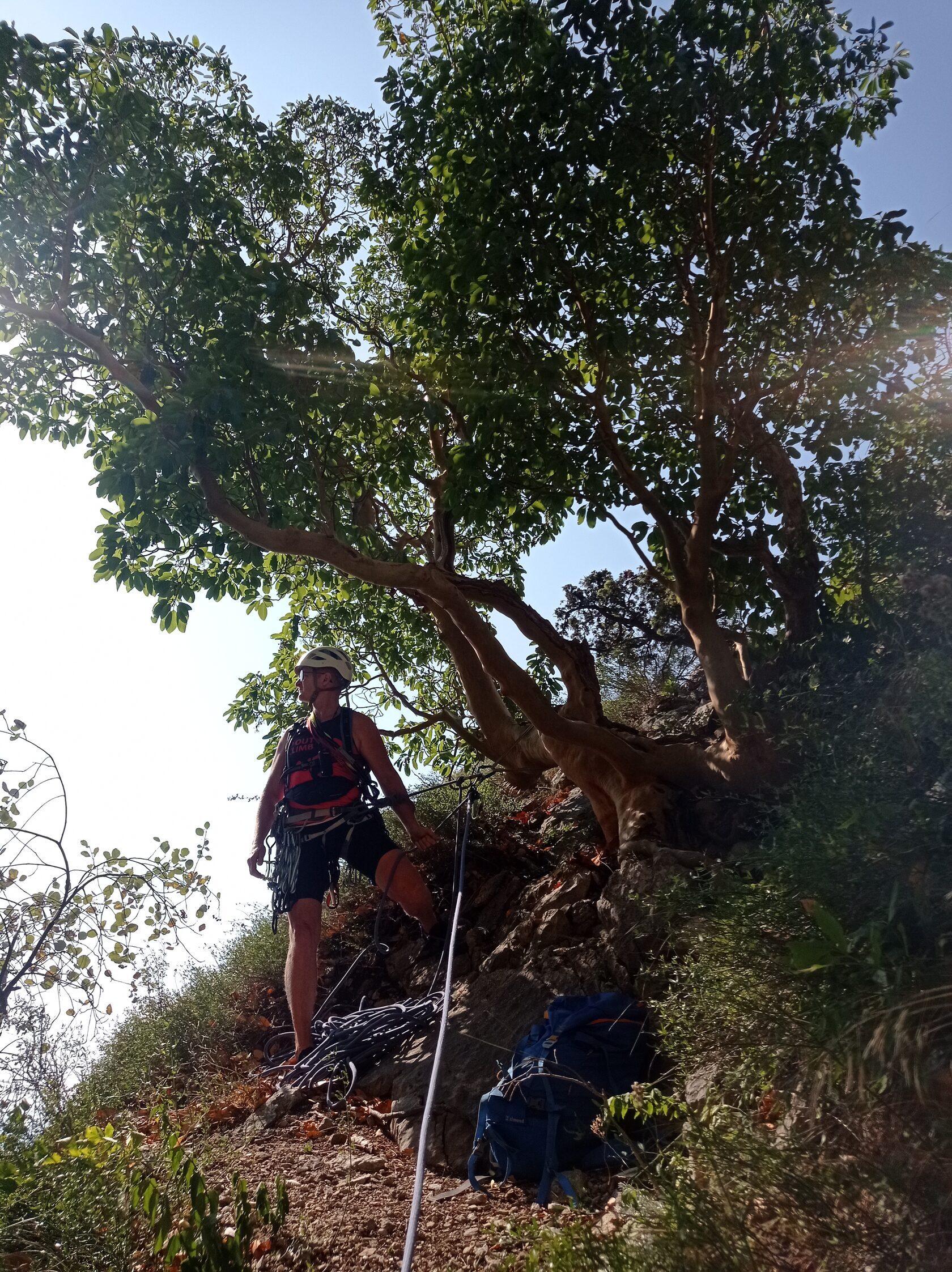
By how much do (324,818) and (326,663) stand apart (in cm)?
100

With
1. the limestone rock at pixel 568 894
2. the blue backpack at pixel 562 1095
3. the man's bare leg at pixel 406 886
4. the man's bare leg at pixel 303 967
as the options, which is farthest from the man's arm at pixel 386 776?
the blue backpack at pixel 562 1095

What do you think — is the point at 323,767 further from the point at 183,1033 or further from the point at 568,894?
the point at 183,1033

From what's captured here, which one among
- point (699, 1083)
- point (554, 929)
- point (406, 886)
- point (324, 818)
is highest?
point (324, 818)

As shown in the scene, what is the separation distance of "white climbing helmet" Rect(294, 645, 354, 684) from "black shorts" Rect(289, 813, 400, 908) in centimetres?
93

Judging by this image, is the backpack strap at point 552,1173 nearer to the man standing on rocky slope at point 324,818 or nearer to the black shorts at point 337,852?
the man standing on rocky slope at point 324,818

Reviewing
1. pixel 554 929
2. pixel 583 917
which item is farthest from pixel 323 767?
pixel 583 917

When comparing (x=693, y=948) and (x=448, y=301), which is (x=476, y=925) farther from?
(x=448, y=301)

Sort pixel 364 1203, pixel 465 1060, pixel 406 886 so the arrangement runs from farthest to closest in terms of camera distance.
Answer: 1. pixel 406 886
2. pixel 465 1060
3. pixel 364 1203

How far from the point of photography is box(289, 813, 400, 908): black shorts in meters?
5.30

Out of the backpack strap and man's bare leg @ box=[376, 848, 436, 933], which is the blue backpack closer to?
the backpack strap

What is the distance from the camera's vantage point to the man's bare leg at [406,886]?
219 inches

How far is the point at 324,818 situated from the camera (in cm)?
543

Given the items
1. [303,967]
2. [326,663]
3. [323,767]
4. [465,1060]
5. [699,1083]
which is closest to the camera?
[699,1083]

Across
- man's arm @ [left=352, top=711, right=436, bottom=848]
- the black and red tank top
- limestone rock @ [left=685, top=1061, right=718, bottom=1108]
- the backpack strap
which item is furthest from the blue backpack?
the black and red tank top
